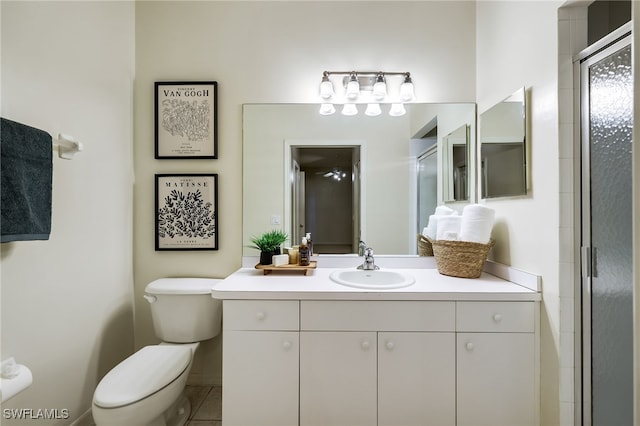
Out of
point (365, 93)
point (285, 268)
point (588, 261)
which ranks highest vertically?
point (365, 93)

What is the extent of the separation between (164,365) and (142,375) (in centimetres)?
10

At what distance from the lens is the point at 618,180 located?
43.2 inches

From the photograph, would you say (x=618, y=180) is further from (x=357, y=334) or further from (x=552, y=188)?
(x=357, y=334)

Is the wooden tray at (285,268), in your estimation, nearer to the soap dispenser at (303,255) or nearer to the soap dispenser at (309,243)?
the soap dispenser at (303,255)

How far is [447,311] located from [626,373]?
607 mm

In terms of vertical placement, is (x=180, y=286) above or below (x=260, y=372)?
above

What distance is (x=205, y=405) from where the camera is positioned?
72.4 inches

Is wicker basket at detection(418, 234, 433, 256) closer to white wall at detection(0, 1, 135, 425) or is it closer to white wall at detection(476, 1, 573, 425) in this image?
white wall at detection(476, 1, 573, 425)

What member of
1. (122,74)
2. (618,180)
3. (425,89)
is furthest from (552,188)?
(122,74)

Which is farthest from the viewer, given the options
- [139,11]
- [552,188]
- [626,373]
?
[139,11]

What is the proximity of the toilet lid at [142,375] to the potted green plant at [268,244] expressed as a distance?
0.63 meters

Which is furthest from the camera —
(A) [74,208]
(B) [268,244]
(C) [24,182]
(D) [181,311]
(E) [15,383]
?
(B) [268,244]

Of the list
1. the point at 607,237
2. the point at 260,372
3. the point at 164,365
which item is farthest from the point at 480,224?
the point at 164,365

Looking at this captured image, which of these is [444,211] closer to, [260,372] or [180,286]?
[260,372]
